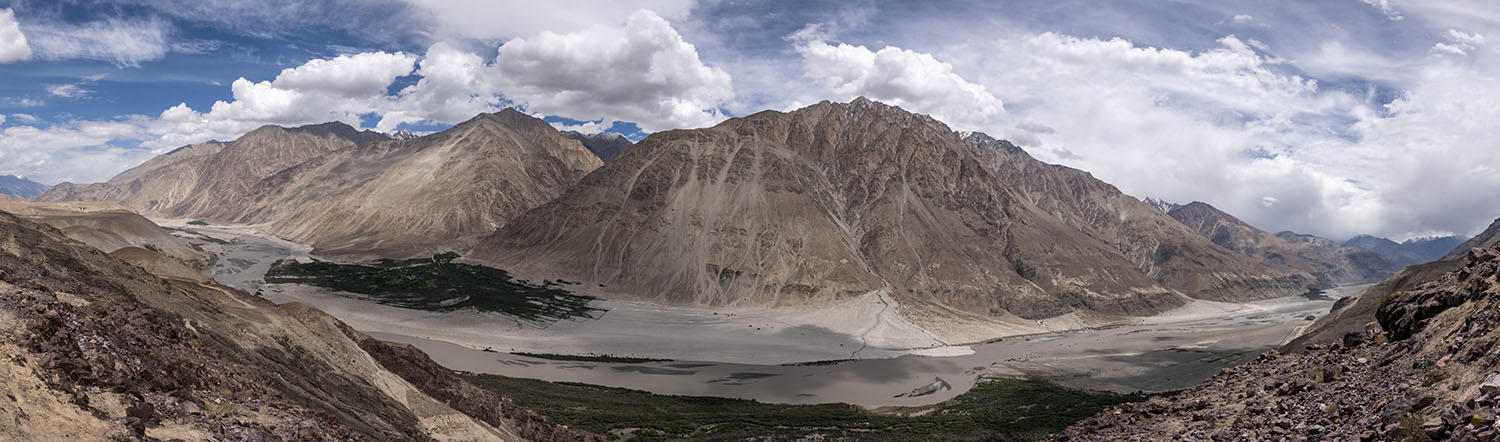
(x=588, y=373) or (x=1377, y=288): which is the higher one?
(x=1377, y=288)

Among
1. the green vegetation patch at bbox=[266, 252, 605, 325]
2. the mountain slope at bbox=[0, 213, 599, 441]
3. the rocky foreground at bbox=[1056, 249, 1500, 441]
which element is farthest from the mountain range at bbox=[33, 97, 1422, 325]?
the rocky foreground at bbox=[1056, 249, 1500, 441]

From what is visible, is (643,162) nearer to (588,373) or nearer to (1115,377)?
(588,373)

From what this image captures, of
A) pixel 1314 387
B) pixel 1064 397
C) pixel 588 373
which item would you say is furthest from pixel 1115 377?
pixel 1314 387

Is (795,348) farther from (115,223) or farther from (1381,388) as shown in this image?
(115,223)

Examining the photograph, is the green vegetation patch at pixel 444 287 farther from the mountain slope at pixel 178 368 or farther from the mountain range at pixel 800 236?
the mountain slope at pixel 178 368

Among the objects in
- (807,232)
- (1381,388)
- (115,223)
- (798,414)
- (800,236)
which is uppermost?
(807,232)

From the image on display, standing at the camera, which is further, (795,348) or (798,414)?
(795,348)

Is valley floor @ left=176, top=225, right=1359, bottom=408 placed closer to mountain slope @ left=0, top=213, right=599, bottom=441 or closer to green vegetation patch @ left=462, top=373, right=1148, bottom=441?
green vegetation patch @ left=462, top=373, right=1148, bottom=441

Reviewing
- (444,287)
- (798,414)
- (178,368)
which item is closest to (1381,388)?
(178,368)
